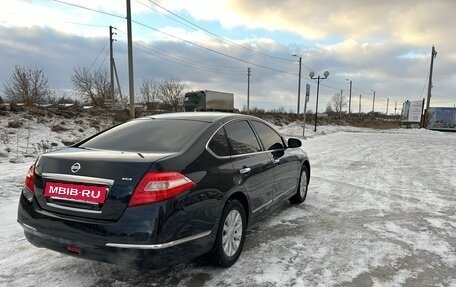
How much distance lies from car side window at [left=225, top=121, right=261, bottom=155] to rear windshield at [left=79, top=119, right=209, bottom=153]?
380mm

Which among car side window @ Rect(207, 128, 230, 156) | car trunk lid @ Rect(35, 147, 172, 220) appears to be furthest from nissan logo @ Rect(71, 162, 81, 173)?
car side window @ Rect(207, 128, 230, 156)

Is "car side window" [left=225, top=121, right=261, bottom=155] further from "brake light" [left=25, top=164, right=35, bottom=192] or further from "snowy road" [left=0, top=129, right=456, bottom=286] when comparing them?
"brake light" [left=25, top=164, right=35, bottom=192]

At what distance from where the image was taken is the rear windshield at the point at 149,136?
369 cm

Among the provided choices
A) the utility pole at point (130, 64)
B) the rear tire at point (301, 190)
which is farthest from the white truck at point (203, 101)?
the rear tire at point (301, 190)

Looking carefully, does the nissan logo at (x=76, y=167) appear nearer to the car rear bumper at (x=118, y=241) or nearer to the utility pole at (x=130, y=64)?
the car rear bumper at (x=118, y=241)

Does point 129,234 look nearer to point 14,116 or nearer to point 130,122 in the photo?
point 130,122

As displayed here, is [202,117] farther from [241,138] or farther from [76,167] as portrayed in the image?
[76,167]

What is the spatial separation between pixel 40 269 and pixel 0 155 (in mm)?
7534

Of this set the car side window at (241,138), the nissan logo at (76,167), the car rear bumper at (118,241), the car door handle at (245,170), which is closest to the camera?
the car rear bumper at (118,241)

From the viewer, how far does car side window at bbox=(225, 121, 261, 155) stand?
426 centimetres

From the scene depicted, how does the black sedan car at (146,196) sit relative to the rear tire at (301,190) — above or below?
above

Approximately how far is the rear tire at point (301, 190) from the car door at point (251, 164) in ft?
5.01

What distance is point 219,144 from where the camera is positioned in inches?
156

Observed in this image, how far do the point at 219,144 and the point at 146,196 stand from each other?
3.88ft
